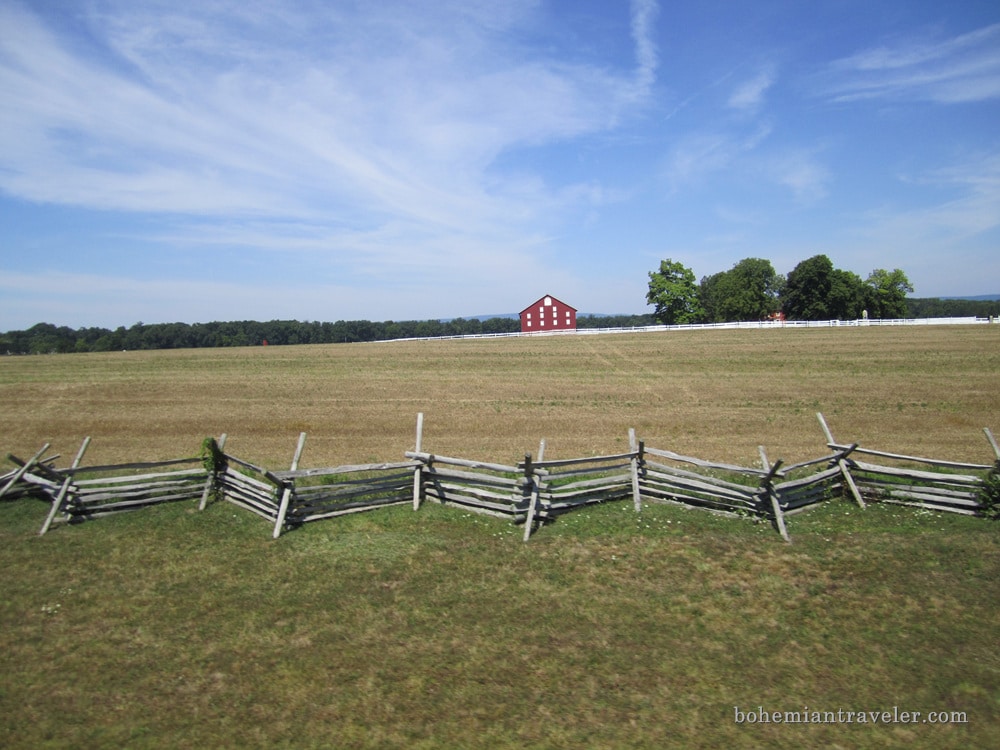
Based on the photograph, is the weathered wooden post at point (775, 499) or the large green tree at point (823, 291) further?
the large green tree at point (823, 291)

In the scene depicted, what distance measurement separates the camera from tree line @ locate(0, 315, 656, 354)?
81.3m

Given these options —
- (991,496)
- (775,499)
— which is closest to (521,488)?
(775,499)

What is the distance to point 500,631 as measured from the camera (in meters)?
8.45

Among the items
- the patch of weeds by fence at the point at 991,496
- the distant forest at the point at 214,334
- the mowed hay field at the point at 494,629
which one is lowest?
the mowed hay field at the point at 494,629

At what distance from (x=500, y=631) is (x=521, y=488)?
3.77 m

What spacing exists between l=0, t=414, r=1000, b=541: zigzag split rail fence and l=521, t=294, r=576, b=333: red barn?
229ft

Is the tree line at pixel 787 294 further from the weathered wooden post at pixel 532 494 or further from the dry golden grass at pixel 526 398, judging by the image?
the weathered wooden post at pixel 532 494

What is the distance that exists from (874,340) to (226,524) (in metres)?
48.1

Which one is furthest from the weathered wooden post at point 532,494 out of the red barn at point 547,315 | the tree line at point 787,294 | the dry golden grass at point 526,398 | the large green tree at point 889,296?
the large green tree at point 889,296

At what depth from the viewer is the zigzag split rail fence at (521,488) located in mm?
11758

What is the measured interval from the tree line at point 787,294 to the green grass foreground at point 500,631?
78.6 metres

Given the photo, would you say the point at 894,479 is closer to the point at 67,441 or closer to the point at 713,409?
the point at 713,409

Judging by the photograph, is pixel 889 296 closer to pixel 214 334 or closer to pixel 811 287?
pixel 811 287

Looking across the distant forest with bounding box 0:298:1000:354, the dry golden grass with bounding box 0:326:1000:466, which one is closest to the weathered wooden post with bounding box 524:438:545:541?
the dry golden grass with bounding box 0:326:1000:466
